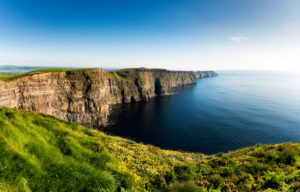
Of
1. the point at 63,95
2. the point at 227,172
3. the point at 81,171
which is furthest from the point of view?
the point at 63,95

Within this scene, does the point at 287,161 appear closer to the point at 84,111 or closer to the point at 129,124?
the point at 129,124

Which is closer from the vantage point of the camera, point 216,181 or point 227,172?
point 216,181

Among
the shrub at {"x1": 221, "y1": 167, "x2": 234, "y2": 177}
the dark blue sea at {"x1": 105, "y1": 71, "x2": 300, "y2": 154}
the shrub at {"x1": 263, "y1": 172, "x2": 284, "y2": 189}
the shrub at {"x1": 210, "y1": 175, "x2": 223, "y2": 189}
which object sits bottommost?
the dark blue sea at {"x1": 105, "y1": 71, "x2": 300, "y2": 154}

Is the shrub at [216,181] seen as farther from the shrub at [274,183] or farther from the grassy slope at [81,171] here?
Answer: the shrub at [274,183]

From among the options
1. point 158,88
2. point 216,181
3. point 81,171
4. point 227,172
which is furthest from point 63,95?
point 158,88

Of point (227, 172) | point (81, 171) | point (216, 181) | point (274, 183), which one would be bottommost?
point (227, 172)

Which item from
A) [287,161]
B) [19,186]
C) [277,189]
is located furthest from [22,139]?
[287,161]

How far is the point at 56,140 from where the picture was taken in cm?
820

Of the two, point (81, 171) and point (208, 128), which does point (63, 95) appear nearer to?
point (81, 171)

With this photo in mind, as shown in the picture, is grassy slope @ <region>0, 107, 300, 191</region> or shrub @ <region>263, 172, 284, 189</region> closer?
grassy slope @ <region>0, 107, 300, 191</region>

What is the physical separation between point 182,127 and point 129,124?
1178 inches

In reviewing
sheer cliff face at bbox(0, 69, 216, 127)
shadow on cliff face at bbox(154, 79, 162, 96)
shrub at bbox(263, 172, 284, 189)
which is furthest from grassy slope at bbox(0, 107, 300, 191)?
shadow on cliff face at bbox(154, 79, 162, 96)

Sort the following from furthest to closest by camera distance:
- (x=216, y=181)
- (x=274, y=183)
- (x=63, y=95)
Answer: (x=63, y=95) < (x=216, y=181) < (x=274, y=183)

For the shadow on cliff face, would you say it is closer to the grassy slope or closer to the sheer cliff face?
the sheer cliff face
